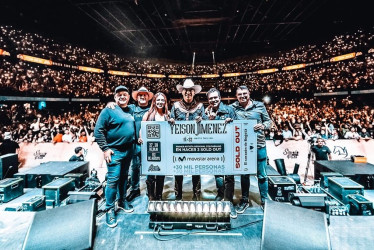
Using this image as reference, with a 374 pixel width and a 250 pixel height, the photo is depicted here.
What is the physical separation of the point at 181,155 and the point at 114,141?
3.32ft

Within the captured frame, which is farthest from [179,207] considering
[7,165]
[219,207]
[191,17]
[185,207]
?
[191,17]

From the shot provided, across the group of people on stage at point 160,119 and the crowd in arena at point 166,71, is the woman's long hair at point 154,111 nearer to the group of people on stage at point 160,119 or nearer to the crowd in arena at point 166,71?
the group of people on stage at point 160,119

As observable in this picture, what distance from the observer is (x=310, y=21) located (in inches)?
494

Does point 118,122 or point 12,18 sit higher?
point 12,18

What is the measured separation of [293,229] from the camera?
1937mm

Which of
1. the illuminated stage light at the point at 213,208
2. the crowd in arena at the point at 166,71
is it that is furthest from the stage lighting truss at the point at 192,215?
the crowd in arena at the point at 166,71

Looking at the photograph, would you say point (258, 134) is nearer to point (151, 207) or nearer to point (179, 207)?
point (179, 207)

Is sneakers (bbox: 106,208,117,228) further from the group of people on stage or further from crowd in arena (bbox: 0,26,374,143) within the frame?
crowd in arena (bbox: 0,26,374,143)

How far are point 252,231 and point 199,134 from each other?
1423mm

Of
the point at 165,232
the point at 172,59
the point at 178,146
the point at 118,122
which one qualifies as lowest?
the point at 165,232

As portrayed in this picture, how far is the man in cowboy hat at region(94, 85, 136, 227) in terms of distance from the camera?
106 inches

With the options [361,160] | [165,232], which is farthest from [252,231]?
[361,160]

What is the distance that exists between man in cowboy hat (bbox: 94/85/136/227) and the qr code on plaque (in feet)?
0.94

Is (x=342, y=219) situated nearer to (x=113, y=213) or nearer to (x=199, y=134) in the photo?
(x=199, y=134)
